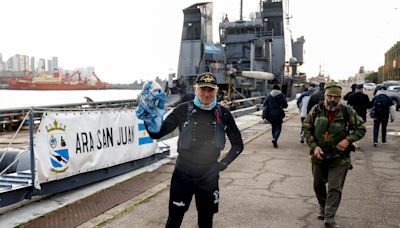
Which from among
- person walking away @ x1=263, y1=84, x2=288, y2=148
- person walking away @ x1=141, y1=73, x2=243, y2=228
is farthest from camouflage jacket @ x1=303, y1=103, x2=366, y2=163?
person walking away @ x1=263, y1=84, x2=288, y2=148

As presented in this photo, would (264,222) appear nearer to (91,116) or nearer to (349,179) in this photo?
(349,179)

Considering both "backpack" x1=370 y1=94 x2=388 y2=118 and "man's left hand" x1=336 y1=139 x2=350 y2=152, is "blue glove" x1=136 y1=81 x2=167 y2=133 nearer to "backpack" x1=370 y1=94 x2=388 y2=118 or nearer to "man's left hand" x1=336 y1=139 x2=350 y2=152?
"man's left hand" x1=336 y1=139 x2=350 y2=152

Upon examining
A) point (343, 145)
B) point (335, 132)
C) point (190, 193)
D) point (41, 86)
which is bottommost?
point (190, 193)

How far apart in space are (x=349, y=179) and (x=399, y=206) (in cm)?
159

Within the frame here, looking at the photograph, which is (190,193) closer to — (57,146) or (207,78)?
(207,78)

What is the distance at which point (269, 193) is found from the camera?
241 inches

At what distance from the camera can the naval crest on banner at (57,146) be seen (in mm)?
5688

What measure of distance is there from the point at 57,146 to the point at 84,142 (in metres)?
0.62

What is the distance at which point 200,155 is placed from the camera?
337 cm

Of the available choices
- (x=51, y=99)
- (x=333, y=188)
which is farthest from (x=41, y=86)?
(x=333, y=188)

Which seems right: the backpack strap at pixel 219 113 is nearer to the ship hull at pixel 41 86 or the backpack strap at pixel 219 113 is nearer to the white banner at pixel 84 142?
the white banner at pixel 84 142

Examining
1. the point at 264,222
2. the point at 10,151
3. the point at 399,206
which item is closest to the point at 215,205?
the point at 264,222

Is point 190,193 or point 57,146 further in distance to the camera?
point 57,146

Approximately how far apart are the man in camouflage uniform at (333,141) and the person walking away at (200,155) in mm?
1620
